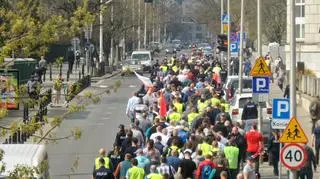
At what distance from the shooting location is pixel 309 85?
44062 mm

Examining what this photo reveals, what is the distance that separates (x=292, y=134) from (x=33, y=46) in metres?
9.25

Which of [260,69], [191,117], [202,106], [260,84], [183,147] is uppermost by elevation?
[260,69]

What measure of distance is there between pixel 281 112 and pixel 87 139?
12.5 meters

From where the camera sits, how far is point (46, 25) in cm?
1134

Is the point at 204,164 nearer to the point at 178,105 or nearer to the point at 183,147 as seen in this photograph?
the point at 183,147

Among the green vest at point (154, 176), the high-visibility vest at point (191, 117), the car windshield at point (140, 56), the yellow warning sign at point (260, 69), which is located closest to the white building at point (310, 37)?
the car windshield at point (140, 56)

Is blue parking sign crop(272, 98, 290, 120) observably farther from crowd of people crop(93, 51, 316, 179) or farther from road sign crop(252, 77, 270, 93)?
road sign crop(252, 77, 270, 93)

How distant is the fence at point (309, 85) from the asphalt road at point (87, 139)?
25.5ft

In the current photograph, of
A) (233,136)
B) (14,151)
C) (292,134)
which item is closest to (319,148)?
(233,136)

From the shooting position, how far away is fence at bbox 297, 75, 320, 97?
137 ft

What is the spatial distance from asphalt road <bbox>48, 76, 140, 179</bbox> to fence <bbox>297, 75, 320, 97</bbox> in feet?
25.5

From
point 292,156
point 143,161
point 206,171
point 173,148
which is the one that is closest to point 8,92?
point 292,156

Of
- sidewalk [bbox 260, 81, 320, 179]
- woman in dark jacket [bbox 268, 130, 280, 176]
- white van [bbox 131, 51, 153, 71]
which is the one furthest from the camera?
white van [bbox 131, 51, 153, 71]

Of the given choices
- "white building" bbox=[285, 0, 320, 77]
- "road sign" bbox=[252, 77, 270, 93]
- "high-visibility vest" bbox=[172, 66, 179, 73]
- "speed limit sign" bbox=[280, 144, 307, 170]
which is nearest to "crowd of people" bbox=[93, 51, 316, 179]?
"speed limit sign" bbox=[280, 144, 307, 170]
